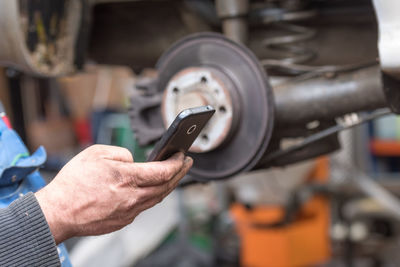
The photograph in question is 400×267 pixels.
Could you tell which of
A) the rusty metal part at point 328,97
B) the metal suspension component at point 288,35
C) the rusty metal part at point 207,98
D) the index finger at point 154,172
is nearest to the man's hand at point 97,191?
the index finger at point 154,172

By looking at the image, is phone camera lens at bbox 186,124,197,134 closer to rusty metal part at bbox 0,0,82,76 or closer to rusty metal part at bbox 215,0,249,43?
rusty metal part at bbox 215,0,249,43

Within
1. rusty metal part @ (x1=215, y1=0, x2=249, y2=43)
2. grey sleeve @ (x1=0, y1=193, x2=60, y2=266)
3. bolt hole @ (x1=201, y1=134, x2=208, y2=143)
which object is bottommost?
bolt hole @ (x1=201, y1=134, x2=208, y2=143)

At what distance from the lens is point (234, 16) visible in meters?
0.80

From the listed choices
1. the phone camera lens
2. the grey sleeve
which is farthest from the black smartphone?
the grey sleeve

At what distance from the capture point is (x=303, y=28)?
948mm

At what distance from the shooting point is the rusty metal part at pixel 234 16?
2.60 feet

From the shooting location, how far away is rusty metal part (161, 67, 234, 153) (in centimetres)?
69

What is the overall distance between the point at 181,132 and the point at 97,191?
0.35ft

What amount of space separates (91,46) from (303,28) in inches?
21.9

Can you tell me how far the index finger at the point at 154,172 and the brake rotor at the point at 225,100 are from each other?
7.2 inches

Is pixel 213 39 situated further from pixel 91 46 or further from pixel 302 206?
pixel 302 206

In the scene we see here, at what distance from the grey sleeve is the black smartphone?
134 mm

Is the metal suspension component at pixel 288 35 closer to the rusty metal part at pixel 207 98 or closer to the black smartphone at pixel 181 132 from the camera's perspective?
the rusty metal part at pixel 207 98

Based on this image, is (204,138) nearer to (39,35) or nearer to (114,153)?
(114,153)
